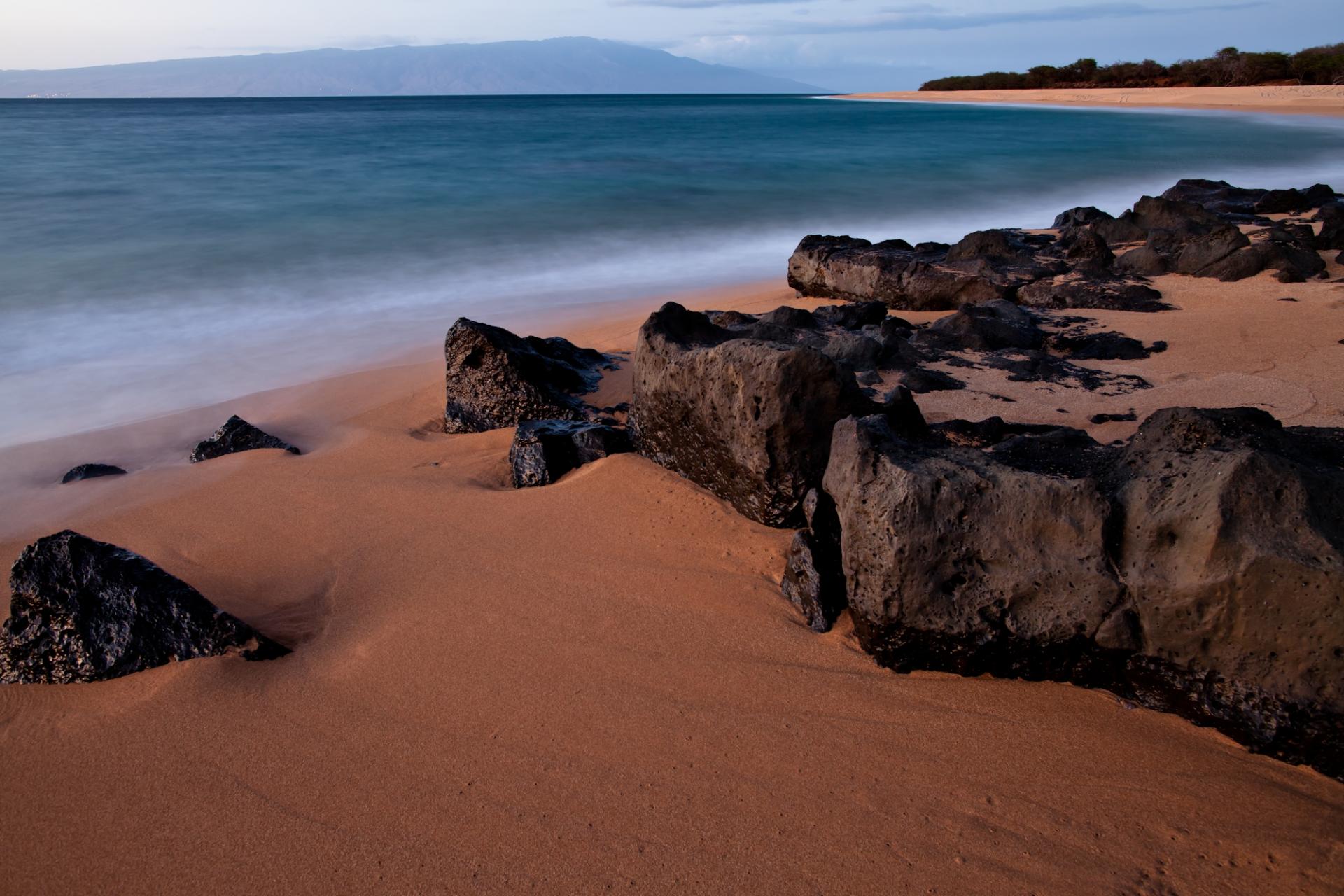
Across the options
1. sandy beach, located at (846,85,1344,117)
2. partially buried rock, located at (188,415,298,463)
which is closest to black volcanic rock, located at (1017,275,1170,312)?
partially buried rock, located at (188,415,298,463)

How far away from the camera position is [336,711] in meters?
2.66

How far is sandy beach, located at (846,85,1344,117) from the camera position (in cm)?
4103

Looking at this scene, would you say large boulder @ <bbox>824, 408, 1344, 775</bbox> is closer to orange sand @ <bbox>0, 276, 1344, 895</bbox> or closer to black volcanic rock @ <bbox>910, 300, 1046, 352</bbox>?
orange sand @ <bbox>0, 276, 1344, 895</bbox>

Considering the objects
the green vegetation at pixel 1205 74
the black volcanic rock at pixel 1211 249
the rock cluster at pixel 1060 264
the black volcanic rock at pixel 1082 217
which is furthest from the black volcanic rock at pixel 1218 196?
the green vegetation at pixel 1205 74

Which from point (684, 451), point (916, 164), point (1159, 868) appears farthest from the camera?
point (916, 164)

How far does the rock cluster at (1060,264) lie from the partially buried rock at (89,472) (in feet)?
20.0

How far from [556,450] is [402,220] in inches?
437

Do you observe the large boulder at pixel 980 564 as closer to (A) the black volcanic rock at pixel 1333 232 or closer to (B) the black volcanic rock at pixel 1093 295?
(B) the black volcanic rock at pixel 1093 295

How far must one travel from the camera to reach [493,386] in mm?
5039

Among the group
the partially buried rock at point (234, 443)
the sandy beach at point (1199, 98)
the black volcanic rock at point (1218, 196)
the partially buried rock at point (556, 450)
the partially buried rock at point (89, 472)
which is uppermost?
the sandy beach at point (1199, 98)

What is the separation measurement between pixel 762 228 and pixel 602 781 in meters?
13.0

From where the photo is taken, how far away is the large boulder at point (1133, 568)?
222cm

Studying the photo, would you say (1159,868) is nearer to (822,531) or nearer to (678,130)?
(822,531)

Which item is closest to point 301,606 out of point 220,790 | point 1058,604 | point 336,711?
point 336,711
